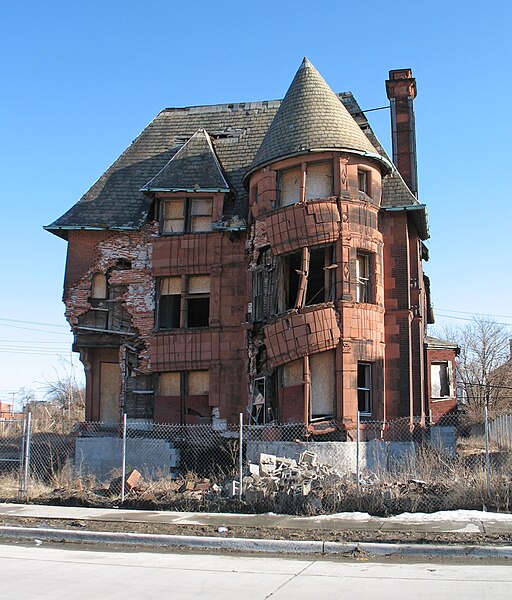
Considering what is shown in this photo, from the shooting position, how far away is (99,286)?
27609mm

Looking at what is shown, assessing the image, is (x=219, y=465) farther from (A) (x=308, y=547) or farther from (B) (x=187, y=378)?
(A) (x=308, y=547)

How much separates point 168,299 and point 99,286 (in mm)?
2869

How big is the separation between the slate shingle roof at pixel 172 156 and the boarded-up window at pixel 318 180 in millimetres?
2630

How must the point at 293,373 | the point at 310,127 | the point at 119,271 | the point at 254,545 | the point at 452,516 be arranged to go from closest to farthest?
the point at 254,545
the point at 452,516
the point at 293,373
the point at 310,127
the point at 119,271

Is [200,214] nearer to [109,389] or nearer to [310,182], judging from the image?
[310,182]

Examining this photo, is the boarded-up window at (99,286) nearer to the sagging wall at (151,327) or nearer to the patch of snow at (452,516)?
the sagging wall at (151,327)

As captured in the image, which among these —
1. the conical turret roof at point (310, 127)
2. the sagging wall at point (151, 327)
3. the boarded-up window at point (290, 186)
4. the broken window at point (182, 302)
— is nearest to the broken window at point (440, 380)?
the sagging wall at point (151, 327)

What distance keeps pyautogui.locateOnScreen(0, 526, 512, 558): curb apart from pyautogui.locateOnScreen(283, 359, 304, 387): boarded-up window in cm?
937

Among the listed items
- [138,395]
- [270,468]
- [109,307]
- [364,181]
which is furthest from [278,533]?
[109,307]

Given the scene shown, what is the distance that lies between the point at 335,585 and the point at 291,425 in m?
11.4

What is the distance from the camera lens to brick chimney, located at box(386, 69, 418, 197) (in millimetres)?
27531

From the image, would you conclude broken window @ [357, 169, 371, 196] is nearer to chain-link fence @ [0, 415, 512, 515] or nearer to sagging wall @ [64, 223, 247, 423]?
sagging wall @ [64, 223, 247, 423]

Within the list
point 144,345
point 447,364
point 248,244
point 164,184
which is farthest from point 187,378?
point 447,364

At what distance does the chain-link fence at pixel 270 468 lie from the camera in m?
15.5
